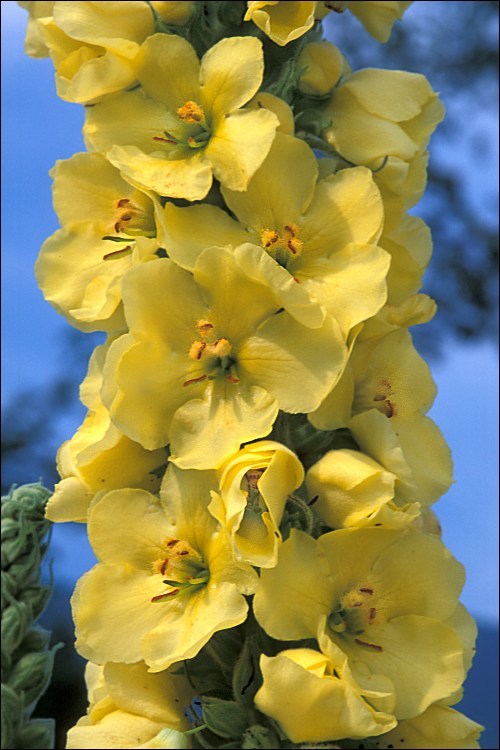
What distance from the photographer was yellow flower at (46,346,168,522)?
1195 mm

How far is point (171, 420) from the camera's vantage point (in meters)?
1.16

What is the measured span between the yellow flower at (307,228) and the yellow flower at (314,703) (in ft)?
1.21

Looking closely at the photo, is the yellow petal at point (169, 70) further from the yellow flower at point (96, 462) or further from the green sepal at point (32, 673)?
the green sepal at point (32, 673)

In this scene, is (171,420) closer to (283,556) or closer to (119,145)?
(283,556)

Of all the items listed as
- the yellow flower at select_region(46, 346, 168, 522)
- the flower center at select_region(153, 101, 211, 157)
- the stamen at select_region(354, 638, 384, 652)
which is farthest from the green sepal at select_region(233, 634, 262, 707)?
the flower center at select_region(153, 101, 211, 157)

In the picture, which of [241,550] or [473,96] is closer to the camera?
[241,550]

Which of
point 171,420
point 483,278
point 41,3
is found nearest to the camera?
point 171,420

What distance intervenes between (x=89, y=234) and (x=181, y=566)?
0.47m

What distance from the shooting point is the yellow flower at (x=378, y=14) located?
5.20 ft

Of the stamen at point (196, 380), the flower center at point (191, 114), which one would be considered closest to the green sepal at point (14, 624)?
the stamen at point (196, 380)

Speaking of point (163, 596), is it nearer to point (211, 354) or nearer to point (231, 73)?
point (211, 354)

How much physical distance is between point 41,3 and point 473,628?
108cm

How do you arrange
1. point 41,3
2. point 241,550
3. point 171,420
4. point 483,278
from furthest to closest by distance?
1. point 483,278
2. point 41,3
3. point 171,420
4. point 241,550

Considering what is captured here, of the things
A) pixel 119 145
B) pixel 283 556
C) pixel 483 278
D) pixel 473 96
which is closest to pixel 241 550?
pixel 283 556
